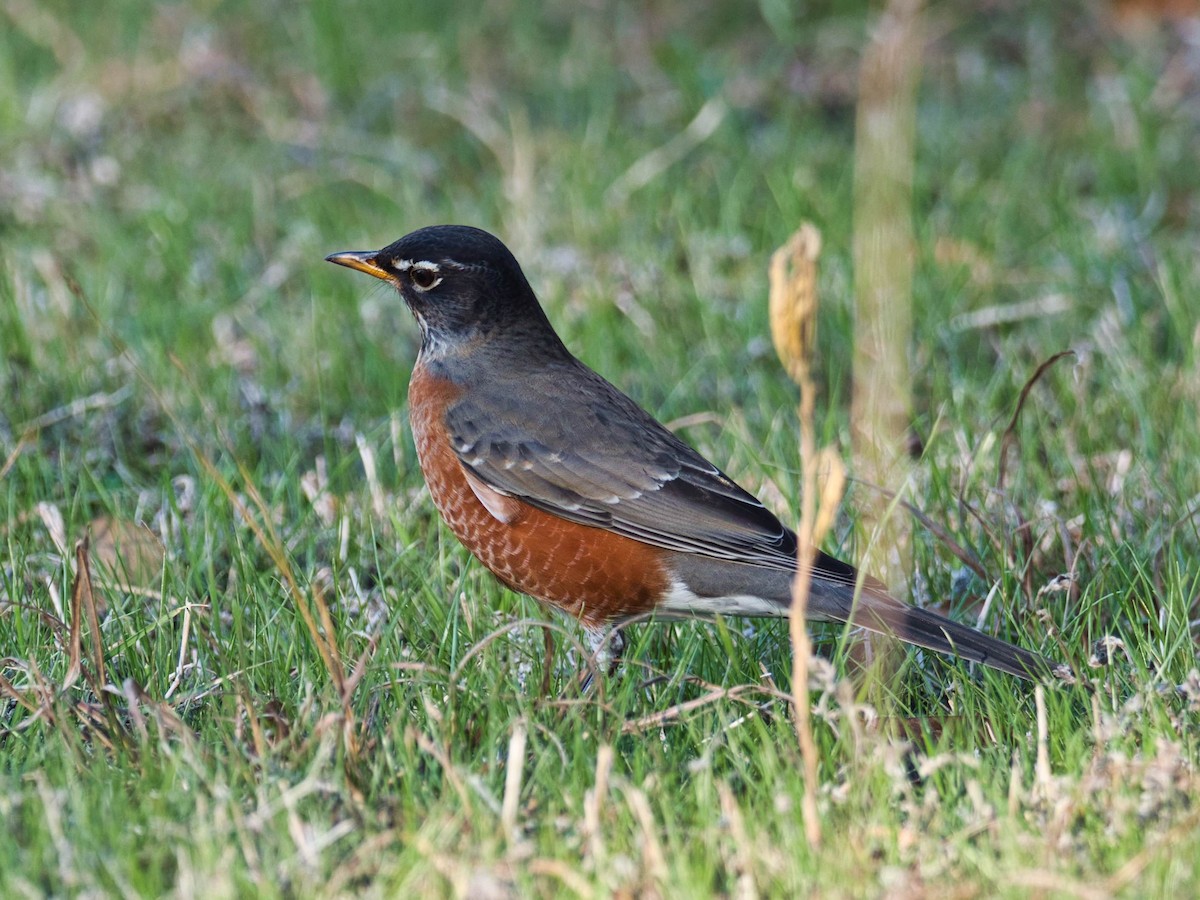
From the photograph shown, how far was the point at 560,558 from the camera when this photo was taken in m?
3.77

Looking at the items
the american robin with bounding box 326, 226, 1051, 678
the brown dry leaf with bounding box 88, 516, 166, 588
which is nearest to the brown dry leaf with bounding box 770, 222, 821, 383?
the american robin with bounding box 326, 226, 1051, 678

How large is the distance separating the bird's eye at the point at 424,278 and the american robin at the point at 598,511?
0.85 feet

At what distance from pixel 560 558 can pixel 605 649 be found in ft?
0.77

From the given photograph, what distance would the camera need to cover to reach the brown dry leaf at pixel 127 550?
3917 millimetres

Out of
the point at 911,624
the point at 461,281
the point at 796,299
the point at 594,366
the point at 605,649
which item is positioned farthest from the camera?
the point at 594,366

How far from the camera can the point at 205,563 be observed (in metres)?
3.93

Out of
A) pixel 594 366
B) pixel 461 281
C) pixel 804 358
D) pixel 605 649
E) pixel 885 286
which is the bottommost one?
pixel 605 649

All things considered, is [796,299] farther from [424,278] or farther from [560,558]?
[424,278]

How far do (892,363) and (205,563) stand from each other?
5.80ft

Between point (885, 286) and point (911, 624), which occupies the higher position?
point (885, 286)

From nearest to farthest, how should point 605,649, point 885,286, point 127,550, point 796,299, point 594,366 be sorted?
point 796,299 < point 605,649 < point 127,550 < point 885,286 < point 594,366

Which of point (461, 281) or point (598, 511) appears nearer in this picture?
point (598, 511)

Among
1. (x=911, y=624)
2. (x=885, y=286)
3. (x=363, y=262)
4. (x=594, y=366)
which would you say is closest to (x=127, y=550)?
(x=363, y=262)

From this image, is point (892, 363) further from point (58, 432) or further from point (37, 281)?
point (37, 281)
